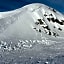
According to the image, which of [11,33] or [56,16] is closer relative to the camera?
[11,33]

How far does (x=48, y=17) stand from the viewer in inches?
2132

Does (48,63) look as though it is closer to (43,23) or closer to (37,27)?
(37,27)

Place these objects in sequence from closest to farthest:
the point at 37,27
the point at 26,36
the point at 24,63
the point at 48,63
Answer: the point at 48,63 < the point at 24,63 < the point at 26,36 < the point at 37,27

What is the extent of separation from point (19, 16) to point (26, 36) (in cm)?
1260

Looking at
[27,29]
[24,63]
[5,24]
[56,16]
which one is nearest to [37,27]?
[27,29]

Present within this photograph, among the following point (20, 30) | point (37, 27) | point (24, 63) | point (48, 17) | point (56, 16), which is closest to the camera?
point (24, 63)

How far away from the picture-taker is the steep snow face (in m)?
37.2

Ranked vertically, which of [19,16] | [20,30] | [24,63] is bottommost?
[24,63]

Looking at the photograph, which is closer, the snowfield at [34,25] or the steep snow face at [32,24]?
the snowfield at [34,25]

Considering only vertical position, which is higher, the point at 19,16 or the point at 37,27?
the point at 19,16

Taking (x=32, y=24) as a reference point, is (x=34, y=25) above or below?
below

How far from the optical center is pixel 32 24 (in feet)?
148

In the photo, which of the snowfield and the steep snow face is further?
the steep snow face

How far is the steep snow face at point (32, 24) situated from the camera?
3719 cm
